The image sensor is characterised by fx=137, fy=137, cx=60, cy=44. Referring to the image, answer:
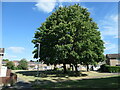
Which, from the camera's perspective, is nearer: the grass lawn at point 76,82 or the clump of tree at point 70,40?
the grass lawn at point 76,82

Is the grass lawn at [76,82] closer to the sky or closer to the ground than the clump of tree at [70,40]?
closer to the ground

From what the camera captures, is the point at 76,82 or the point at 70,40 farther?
the point at 70,40

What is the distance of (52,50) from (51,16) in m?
9.37

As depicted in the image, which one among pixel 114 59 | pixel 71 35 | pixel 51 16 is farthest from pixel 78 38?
pixel 114 59

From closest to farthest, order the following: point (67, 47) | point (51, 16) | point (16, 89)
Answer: point (16, 89) → point (67, 47) → point (51, 16)

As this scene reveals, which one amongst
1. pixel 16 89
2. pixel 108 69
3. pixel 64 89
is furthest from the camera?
pixel 108 69

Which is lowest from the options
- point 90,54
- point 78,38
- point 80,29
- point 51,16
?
point 90,54

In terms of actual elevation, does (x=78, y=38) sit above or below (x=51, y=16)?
below

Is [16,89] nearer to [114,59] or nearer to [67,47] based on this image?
[67,47]

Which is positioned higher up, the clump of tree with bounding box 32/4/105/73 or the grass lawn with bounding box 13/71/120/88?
the clump of tree with bounding box 32/4/105/73

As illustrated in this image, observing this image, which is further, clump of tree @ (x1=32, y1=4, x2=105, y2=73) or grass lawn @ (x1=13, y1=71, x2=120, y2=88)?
clump of tree @ (x1=32, y1=4, x2=105, y2=73)

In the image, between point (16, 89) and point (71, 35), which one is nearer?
point (16, 89)

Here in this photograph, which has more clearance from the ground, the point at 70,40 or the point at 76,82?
the point at 70,40

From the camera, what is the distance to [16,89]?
1633 cm
